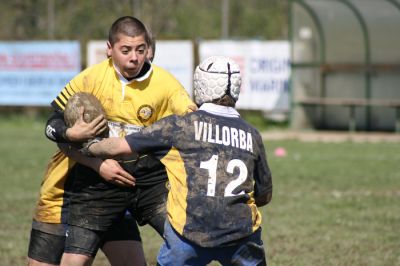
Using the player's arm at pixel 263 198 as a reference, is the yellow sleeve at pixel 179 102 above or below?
above

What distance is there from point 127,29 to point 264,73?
16.9 m

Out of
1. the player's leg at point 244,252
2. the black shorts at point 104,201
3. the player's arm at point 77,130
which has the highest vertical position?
the player's arm at point 77,130

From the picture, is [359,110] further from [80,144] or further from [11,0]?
[80,144]

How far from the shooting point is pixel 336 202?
437 inches

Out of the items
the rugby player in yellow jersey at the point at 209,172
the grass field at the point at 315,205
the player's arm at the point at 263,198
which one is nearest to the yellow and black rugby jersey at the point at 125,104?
the rugby player in yellow jersey at the point at 209,172

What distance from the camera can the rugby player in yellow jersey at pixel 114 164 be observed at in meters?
5.25

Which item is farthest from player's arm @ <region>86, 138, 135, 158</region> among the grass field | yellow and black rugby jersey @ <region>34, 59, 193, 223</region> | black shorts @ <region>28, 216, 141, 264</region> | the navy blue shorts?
the grass field

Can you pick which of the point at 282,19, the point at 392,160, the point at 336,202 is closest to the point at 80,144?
the point at 336,202

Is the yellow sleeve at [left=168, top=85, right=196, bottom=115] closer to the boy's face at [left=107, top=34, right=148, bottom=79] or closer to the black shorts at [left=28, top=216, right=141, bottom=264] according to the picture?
the boy's face at [left=107, top=34, right=148, bottom=79]

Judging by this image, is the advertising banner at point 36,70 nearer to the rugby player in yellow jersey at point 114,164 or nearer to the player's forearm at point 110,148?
the rugby player in yellow jersey at point 114,164

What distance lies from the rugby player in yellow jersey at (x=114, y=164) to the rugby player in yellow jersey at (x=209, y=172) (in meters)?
0.66

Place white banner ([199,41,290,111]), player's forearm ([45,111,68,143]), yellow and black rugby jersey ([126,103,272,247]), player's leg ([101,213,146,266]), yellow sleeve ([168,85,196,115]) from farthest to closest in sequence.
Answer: white banner ([199,41,290,111]) → player's leg ([101,213,146,266]) → yellow sleeve ([168,85,196,115]) → player's forearm ([45,111,68,143]) → yellow and black rugby jersey ([126,103,272,247])

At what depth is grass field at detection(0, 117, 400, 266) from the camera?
8.29 m

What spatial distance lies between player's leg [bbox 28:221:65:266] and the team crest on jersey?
0.85 m
